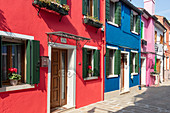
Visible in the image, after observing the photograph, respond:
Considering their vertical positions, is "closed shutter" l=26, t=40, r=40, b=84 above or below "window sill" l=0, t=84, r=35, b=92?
above

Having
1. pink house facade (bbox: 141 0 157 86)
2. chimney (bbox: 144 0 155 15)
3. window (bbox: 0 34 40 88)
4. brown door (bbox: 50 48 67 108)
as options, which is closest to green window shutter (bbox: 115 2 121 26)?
brown door (bbox: 50 48 67 108)

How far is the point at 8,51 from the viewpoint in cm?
481

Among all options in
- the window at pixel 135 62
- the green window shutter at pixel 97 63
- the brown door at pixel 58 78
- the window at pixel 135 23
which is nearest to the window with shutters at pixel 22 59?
the brown door at pixel 58 78

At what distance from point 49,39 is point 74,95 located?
102 inches

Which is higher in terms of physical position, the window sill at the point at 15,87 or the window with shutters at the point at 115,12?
the window with shutters at the point at 115,12

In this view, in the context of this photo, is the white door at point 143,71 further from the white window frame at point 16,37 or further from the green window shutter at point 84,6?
the white window frame at point 16,37

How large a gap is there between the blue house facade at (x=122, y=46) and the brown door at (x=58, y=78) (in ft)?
9.27

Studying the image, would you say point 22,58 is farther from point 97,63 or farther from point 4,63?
point 97,63

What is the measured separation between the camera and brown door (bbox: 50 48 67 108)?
259 inches

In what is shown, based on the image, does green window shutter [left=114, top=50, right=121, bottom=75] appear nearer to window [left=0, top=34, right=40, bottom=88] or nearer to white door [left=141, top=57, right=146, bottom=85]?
white door [left=141, top=57, right=146, bottom=85]

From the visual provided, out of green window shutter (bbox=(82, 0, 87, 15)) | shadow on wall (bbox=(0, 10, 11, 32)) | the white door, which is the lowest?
the white door

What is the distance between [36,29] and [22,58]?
1.02 metres

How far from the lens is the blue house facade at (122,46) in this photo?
9.44 m

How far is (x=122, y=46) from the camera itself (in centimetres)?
1060
